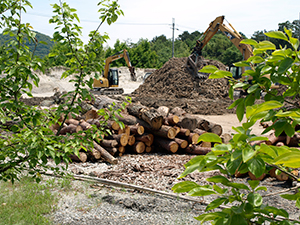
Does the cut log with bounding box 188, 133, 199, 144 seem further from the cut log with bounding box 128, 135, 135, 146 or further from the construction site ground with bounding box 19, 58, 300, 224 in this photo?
the cut log with bounding box 128, 135, 135, 146

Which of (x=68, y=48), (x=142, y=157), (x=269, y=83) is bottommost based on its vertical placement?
(x=142, y=157)

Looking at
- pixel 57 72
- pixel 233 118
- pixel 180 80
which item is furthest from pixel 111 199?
pixel 57 72

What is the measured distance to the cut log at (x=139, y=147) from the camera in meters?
7.40

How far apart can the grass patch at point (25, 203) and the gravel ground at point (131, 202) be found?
188 millimetres

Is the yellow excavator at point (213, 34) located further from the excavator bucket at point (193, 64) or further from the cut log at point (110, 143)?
the cut log at point (110, 143)

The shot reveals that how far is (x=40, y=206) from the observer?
3.96m

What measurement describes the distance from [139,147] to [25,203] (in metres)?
3.78

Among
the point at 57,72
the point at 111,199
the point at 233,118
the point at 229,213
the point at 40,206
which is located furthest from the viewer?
the point at 57,72

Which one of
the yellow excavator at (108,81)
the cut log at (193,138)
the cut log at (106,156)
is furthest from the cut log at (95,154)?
the yellow excavator at (108,81)

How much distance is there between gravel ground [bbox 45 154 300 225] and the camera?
379 cm

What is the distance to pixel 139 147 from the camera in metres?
7.43

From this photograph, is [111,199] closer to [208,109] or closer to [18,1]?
[18,1]

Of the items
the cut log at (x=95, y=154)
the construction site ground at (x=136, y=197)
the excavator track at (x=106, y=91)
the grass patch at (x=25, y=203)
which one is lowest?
the construction site ground at (x=136, y=197)

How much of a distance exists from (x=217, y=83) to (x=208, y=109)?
7003 mm
